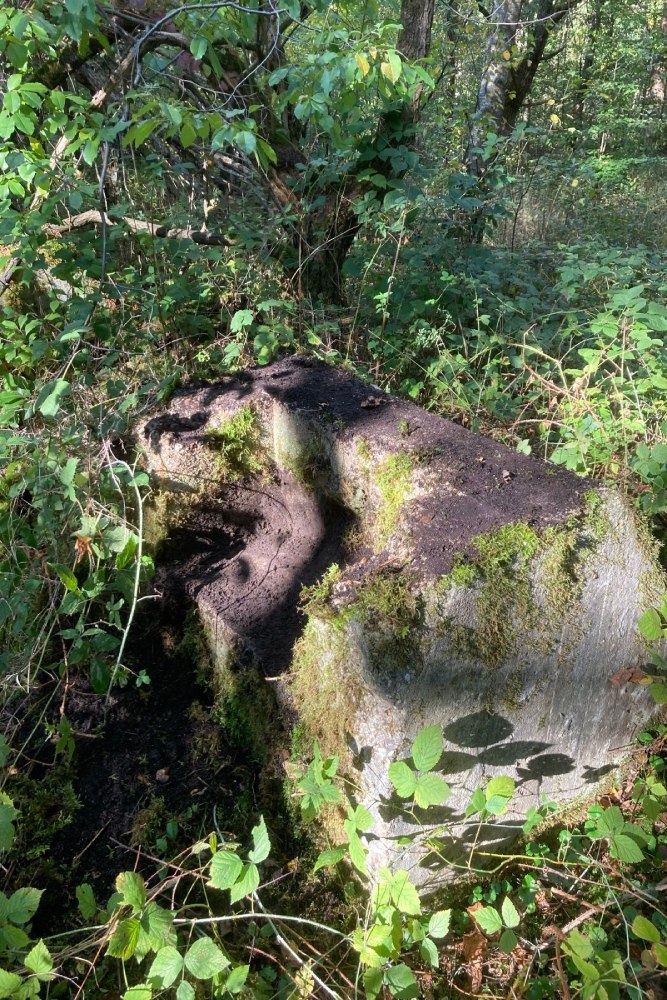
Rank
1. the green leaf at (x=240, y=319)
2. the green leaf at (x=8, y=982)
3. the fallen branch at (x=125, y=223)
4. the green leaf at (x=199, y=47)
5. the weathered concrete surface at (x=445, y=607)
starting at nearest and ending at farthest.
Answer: the green leaf at (x=8, y=982)
the weathered concrete surface at (x=445, y=607)
the green leaf at (x=199, y=47)
the green leaf at (x=240, y=319)
the fallen branch at (x=125, y=223)

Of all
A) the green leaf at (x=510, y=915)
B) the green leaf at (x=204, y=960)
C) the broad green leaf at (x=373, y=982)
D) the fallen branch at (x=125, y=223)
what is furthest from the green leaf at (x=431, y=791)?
the fallen branch at (x=125, y=223)

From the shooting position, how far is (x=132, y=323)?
3693 mm

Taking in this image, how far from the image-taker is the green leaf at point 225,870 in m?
1.65

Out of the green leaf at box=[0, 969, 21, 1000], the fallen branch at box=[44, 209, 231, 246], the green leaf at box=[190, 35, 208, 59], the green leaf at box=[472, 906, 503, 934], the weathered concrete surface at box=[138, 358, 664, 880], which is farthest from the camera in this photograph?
the fallen branch at box=[44, 209, 231, 246]

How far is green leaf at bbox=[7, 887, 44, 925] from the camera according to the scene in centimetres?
167

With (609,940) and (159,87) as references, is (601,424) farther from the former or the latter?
(159,87)

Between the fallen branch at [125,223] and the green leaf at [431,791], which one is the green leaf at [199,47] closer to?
the fallen branch at [125,223]

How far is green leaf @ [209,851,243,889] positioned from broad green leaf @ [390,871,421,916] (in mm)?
444

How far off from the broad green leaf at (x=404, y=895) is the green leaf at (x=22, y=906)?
3.09ft

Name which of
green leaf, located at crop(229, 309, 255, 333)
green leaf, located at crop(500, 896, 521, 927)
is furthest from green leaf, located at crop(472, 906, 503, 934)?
green leaf, located at crop(229, 309, 255, 333)

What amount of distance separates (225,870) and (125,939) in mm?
275

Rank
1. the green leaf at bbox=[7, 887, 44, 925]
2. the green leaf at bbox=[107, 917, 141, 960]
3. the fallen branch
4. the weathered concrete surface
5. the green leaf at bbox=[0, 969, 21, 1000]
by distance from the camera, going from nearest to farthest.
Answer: the green leaf at bbox=[0, 969, 21, 1000] → the green leaf at bbox=[107, 917, 141, 960] → the green leaf at bbox=[7, 887, 44, 925] → the weathered concrete surface → the fallen branch

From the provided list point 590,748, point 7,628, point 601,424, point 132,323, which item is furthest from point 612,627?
point 132,323

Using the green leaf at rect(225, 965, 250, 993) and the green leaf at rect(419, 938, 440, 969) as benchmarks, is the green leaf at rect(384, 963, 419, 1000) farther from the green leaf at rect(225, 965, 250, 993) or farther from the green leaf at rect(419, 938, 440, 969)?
the green leaf at rect(225, 965, 250, 993)
